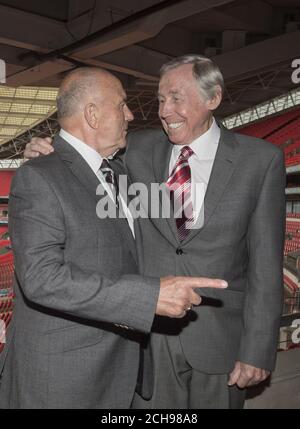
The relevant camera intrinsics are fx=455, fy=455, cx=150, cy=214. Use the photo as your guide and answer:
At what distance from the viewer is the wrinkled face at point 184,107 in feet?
4.92

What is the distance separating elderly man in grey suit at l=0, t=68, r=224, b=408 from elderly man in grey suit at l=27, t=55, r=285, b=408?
15 cm

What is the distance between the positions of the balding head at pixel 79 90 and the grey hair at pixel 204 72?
36 centimetres

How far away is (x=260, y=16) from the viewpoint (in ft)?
19.9

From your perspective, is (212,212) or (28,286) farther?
A: (212,212)

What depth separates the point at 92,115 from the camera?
1.24m

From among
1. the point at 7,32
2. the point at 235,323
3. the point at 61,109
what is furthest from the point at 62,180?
the point at 7,32

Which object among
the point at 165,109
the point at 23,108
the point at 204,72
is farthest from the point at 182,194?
the point at 23,108

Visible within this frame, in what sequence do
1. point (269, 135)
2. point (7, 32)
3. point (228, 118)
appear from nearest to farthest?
point (7, 32), point (269, 135), point (228, 118)

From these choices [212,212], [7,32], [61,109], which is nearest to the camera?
[61,109]

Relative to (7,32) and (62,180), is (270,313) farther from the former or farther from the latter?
(7,32)

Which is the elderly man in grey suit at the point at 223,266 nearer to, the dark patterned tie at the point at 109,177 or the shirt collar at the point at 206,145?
the shirt collar at the point at 206,145

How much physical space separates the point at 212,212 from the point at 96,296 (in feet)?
1.66
